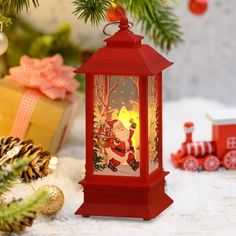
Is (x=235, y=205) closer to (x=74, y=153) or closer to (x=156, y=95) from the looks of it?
(x=156, y=95)

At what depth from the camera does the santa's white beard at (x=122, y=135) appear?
1.72 m

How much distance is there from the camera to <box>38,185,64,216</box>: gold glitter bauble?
1688 mm

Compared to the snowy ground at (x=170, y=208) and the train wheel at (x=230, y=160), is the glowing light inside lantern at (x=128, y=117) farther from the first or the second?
the train wheel at (x=230, y=160)

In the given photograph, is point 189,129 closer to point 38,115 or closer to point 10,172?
point 38,115

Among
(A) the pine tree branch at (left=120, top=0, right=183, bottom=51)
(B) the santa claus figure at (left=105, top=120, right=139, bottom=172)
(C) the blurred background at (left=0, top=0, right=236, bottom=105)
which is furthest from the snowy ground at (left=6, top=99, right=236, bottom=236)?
(C) the blurred background at (left=0, top=0, right=236, bottom=105)

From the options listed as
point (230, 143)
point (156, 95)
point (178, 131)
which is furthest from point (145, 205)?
point (178, 131)

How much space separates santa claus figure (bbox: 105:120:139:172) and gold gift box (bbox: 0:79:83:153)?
0.32 meters

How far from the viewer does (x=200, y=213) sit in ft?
5.71

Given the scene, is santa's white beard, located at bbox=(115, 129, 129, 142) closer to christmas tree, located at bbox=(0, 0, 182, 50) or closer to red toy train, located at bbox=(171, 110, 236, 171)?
christmas tree, located at bbox=(0, 0, 182, 50)

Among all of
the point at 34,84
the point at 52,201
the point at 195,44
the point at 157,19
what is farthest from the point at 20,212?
the point at 195,44

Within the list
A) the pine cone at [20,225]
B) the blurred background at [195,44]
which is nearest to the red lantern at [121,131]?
the pine cone at [20,225]

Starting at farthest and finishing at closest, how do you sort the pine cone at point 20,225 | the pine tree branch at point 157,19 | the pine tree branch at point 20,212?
the pine tree branch at point 157,19 → the pine cone at point 20,225 → the pine tree branch at point 20,212

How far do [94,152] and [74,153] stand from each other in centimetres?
41

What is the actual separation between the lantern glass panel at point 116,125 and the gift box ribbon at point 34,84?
1.07ft
